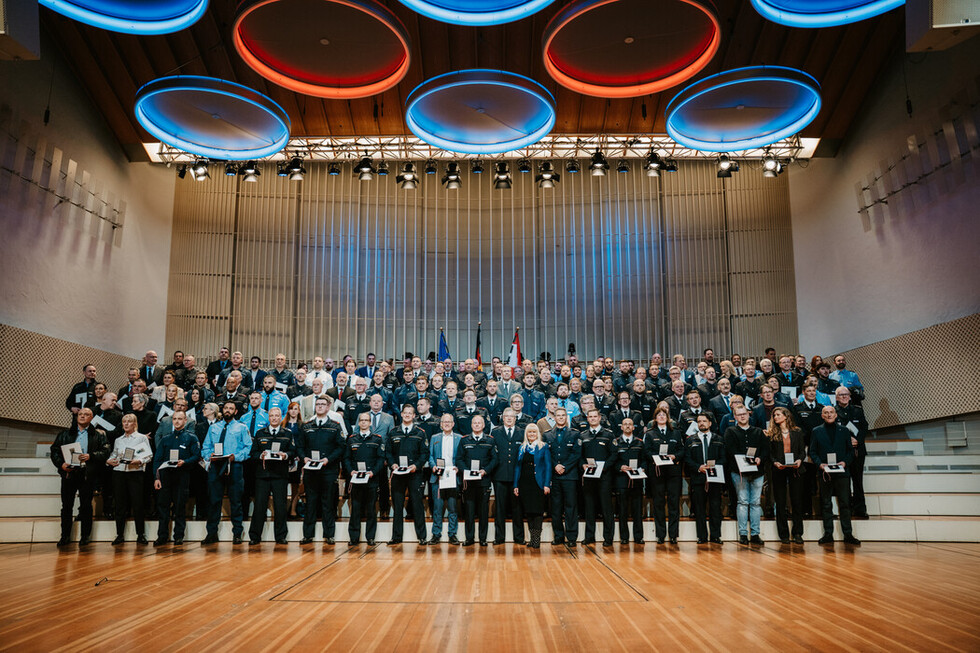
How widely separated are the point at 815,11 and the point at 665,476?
6059 millimetres

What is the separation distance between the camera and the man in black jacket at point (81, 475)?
7.83 m

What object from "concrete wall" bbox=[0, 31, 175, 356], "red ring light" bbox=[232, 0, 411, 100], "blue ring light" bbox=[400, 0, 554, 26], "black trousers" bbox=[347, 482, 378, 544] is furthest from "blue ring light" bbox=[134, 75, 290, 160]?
"black trousers" bbox=[347, 482, 378, 544]

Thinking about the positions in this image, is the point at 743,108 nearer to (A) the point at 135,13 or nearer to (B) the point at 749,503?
(B) the point at 749,503

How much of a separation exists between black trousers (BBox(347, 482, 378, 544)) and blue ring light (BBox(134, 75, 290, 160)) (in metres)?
5.32

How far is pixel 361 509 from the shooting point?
8188 mm

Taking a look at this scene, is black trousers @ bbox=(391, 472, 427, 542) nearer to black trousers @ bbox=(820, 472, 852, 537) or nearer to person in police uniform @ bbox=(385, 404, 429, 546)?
person in police uniform @ bbox=(385, 404, 429, 546)

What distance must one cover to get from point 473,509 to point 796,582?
362 centimetres

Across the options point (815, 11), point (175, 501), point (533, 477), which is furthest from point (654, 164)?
point (175, 501)

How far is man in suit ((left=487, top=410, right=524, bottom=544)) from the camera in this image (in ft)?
26.6

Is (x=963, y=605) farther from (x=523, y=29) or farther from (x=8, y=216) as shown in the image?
(x=8, y=216)

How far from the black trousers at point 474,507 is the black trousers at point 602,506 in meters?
1.15

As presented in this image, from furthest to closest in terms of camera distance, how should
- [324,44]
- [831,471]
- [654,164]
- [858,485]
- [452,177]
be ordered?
[452,177], [654,164], [324,44], [858,485], [831,471]

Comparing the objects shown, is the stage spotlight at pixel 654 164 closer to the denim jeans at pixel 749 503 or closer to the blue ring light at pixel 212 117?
the blue ring light at pixel 212 117

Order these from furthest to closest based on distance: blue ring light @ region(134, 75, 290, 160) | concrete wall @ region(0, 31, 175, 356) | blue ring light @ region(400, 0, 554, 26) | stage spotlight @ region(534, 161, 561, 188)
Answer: stage spotlight @ region(534, 161, 561, 188)
concrete wall @ region(0, 31, 175, 356)
blue ring light @ region(134, 75, 290, 160)
blue ring light @ region(400, 0, 554, 26)
